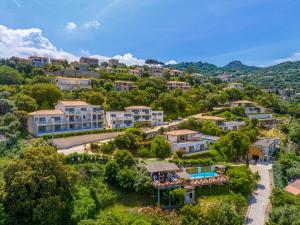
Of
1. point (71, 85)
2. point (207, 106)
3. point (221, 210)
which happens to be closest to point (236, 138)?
point (221, 210)

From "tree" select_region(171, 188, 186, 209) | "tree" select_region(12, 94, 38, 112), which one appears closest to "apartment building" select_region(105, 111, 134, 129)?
"tree" select_region(12, 94, 38, 112)

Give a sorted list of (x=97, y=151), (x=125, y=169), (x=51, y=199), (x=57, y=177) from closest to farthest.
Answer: (x=51, y=199) < (x=57, y=177) < (x=125, y=169) < (x=97, y=151)

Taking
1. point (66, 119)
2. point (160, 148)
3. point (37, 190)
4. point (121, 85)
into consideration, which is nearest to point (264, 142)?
point (160, 148)

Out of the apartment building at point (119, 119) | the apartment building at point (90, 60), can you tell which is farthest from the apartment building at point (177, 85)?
the apartment building at point (90, 60)

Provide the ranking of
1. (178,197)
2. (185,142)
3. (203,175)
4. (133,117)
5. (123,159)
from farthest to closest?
(133,117), (185,142), (203,175), (123,159), (178,197)

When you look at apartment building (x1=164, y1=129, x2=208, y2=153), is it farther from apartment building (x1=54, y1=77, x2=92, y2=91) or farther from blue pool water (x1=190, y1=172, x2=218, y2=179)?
apartment building (x1=54, y1=77, x2=92, y2=91)

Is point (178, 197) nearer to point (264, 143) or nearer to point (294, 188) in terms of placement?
point (294, 188)

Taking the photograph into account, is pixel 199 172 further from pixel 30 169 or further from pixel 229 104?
pixel 229 104
